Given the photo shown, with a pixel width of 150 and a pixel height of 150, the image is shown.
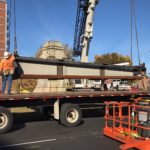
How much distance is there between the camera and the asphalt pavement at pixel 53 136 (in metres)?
8.88

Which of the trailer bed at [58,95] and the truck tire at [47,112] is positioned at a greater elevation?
the trailer bed at [58,95]

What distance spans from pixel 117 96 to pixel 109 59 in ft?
189

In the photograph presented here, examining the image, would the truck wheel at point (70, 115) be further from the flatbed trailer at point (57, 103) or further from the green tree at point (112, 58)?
the green tree at point (112, 58)

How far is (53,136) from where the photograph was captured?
34.0ft

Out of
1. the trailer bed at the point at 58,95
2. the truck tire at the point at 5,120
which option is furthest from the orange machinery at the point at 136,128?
the truck tire at the point at 5,120

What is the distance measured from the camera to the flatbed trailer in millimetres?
10961

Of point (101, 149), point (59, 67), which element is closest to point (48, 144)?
point (101, 149)

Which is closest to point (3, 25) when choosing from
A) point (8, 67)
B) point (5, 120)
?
point (8, 67)

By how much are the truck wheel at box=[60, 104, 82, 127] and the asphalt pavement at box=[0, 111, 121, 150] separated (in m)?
0.24

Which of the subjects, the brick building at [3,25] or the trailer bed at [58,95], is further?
the brick building at [3,25]

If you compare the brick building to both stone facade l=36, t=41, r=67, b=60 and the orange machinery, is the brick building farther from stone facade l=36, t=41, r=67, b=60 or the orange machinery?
the orange machinery

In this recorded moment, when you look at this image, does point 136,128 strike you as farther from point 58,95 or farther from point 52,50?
point 52,50

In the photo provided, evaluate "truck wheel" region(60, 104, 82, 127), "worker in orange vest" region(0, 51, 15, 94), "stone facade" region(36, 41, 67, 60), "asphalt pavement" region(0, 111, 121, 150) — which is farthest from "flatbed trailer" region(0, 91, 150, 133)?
"stone facade" region(36, 41, 67, 60)

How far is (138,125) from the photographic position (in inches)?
340
